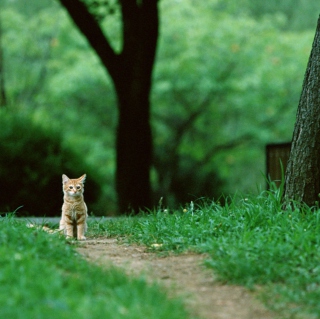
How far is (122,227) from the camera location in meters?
8.24

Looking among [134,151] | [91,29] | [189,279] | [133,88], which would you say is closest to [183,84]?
[133,88]

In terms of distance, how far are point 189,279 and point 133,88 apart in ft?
28.8

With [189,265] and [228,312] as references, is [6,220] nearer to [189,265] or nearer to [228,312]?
[189,265]

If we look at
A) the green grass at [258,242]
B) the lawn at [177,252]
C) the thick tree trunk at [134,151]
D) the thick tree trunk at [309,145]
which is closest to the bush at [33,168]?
the thick tree trunk at [134,151]

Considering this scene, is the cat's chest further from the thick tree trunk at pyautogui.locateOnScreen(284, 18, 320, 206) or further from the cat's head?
the thick tree trunk at pyautogui.locateOnScreen(284, 18, 320, 206)

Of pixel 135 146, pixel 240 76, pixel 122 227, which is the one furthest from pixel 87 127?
pixel 122 227

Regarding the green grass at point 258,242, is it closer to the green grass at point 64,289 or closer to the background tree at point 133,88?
the green grass at point 64,289

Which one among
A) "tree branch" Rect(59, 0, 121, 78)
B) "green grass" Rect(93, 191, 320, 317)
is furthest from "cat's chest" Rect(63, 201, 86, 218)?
"tree branch" Rect(59, 0, 121, 78)

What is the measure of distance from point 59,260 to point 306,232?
220 centimetres

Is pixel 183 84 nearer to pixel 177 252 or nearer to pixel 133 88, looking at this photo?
pixel 133 88

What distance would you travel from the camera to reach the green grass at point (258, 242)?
5176 mm

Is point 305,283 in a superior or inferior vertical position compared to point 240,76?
inferior

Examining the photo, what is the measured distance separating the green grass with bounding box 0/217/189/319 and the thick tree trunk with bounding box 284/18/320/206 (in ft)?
8.52

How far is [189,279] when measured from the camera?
557 centimetres
